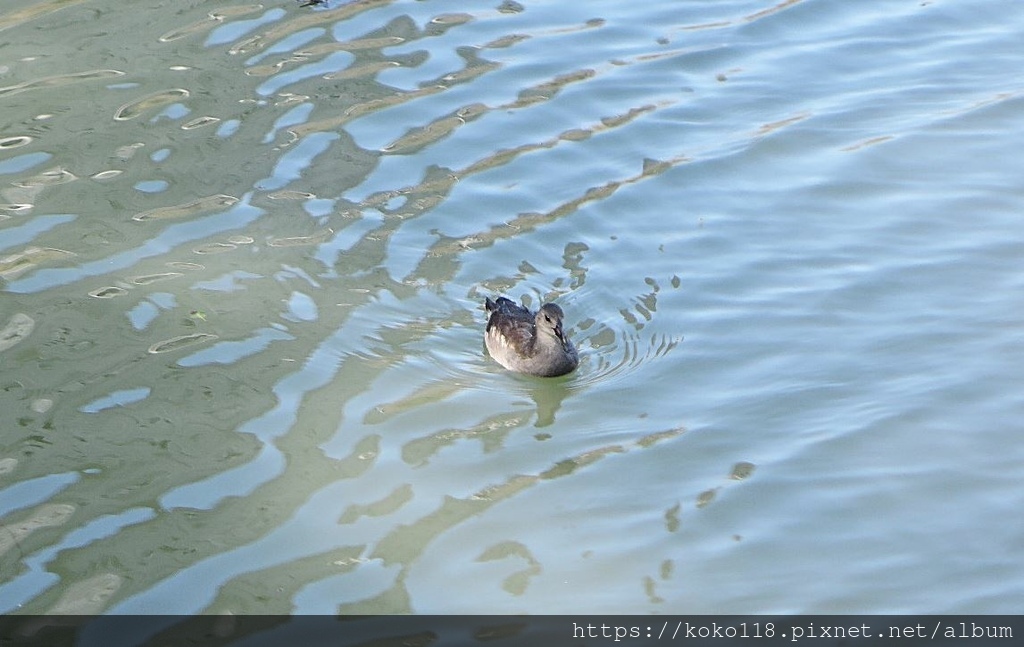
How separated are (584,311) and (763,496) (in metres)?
2.70

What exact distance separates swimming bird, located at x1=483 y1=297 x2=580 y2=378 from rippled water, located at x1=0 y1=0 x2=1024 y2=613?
134 millimetres

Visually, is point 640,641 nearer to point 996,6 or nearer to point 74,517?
point 74,517

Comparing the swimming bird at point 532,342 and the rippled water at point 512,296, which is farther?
the swimming bird at point 532,342

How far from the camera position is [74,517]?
24.7 ft

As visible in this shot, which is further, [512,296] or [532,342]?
[512,296]

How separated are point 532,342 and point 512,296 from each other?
1.27 metres

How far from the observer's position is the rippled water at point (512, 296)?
7.41m

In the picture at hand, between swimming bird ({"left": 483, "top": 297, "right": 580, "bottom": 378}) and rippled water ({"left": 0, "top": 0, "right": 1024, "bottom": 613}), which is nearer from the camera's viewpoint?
rippled water ({"left": 0, "top": 0, "right": 1024, "bottom": 613})

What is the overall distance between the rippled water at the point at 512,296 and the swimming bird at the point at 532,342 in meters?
0.13

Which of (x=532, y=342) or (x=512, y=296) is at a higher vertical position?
(x=532, y=342)

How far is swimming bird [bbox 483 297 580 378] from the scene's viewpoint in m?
9.20

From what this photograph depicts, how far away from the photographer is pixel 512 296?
34.2 ft

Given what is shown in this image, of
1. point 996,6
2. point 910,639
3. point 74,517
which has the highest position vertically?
point 996,6

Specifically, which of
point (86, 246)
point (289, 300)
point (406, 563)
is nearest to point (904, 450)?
point (406, 563)
